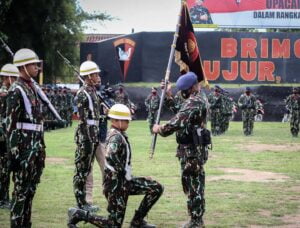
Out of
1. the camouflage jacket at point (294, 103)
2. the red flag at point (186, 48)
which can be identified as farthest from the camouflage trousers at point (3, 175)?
the camouflage jacket at point (294, 103)

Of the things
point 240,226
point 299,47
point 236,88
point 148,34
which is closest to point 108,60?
point 148,34

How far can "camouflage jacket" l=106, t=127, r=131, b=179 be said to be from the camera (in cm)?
882

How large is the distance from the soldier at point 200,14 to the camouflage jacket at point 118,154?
107ft

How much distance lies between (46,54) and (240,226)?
111ft

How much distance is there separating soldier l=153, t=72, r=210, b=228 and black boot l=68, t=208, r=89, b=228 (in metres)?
1.41

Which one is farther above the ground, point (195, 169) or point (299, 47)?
point (299, 47)

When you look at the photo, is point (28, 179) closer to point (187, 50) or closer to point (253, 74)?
point (187, 50)

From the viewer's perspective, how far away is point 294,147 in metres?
23.6

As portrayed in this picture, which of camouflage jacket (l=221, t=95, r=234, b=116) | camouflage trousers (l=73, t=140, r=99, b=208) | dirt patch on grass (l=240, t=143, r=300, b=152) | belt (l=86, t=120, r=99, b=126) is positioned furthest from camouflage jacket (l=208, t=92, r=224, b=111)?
camouflage trousers (l=73, t=140, r=99, b=208)

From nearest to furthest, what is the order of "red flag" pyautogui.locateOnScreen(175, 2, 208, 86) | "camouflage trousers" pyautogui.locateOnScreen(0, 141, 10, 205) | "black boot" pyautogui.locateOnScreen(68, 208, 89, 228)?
1. "black boot" pyautogui.locateOnScreen(68, 208, 89, 228)
2. "camouflage trousers" pyautogui.locateOnScreen(0, 141, 10, 205)
3. "red flag" pyautogui.locateOnScreen(175, 2, 208, 86)

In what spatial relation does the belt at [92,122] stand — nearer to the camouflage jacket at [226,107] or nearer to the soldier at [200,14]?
→ the camouflage jacket at [226,107]

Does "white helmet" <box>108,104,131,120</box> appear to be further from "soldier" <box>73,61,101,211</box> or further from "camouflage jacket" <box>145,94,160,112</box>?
"camouflage jacket" <box>145,94,160,112</box>

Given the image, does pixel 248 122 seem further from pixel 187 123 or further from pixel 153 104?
pixel 187 123

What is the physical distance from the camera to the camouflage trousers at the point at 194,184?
9633 millimetres
